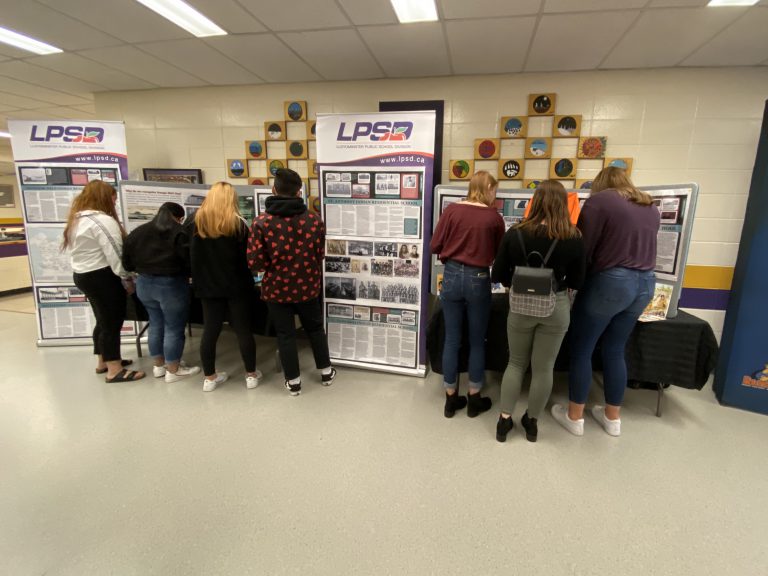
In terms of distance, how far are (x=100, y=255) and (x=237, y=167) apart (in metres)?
1.96

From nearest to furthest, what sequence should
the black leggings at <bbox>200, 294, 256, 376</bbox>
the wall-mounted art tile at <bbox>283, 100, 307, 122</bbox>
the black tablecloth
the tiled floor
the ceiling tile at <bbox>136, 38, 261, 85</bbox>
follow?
the tiled floor < the black tablecloth < the black leggings at <bbox>200, 294, 256, 376</bbox> < the ceiling tile at <bbox>136, 38, 261, 85</bbox> < the wall-mounted art tile at <bbox>283, 100, 307, 122</bbox>

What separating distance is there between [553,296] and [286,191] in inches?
68.7

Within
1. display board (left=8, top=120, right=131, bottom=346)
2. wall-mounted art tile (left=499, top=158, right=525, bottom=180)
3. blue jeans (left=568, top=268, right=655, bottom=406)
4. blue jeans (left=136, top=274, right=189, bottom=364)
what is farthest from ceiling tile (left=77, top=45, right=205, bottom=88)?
blue jeans (left=568, top=268, right=655, bottom=406)

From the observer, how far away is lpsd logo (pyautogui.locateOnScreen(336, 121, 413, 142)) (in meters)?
2.66

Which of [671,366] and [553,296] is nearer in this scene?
[553,296]

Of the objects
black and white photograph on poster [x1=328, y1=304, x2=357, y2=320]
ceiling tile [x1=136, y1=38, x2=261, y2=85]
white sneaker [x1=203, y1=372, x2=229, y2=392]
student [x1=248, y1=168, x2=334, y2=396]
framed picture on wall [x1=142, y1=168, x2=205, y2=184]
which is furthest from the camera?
framed picture on wall [x1=142, y1=168, x2=205, y2=184]

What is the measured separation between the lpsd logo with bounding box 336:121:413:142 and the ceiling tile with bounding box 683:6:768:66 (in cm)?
234

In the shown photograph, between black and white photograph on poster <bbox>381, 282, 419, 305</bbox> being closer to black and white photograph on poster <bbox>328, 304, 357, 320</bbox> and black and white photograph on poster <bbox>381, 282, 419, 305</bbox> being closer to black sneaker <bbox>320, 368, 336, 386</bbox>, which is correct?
black and white photograph on poster <bbox>328, 304, 357, 320</bbox>

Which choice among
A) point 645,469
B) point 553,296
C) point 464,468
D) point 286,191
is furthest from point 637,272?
point 286,191

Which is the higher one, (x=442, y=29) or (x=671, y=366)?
(x=442, y=29)

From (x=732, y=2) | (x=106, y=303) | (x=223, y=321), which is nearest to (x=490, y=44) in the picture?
(x=732, y=2)

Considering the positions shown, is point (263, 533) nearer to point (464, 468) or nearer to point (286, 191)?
point (464, 468)

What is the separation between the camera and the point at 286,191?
2.41 meters

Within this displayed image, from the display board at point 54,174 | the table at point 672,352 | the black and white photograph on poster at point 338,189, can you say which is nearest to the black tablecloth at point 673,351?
the table at point 672,352
